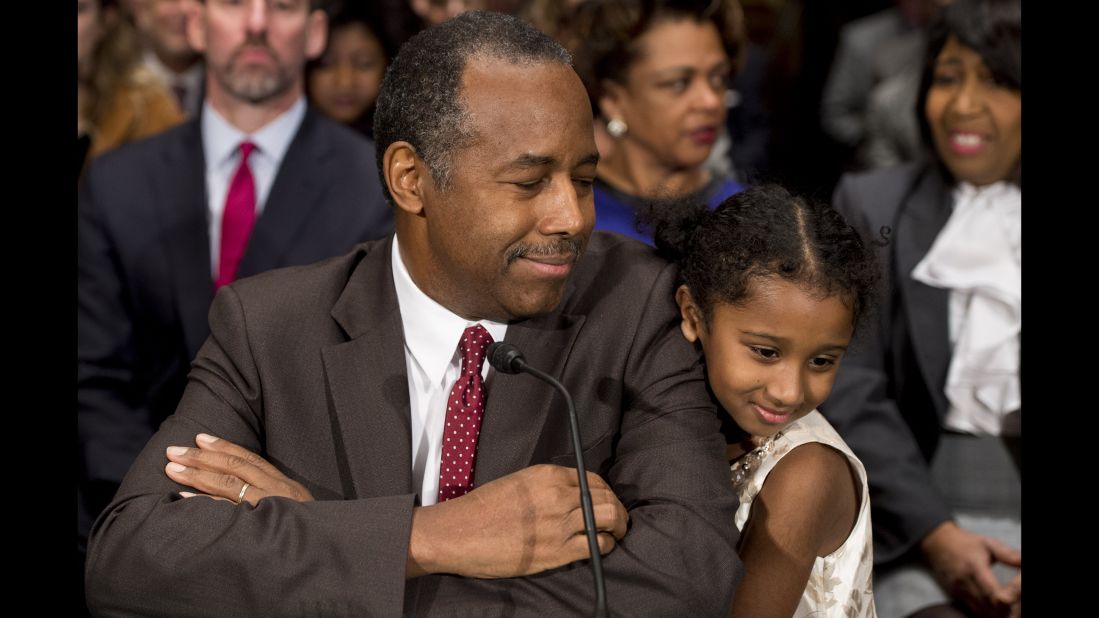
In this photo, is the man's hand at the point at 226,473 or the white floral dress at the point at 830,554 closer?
the man's hand at the point at 226,473

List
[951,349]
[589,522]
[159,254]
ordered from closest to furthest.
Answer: [589,522], [951,349], [159,254]

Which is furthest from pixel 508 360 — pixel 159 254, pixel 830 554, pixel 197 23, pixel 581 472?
pixel 197 23

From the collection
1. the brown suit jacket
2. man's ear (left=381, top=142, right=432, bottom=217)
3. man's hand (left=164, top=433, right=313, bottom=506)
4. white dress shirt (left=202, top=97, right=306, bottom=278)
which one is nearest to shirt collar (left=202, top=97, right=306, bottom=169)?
white dress shirt (left=202, top=97, right=306, bottom=278)

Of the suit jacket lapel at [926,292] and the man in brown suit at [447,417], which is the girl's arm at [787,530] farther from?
the suit jacket lapel at [926,292]

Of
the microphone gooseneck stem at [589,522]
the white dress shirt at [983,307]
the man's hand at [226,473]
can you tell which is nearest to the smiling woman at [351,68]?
the white dress shirt at [983,307]

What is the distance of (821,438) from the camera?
236 cm

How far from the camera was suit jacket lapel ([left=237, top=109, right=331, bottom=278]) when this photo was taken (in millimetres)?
3684

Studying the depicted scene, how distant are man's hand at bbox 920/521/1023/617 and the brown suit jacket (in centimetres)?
110

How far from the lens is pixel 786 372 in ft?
7.51

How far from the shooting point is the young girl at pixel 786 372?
2266mm

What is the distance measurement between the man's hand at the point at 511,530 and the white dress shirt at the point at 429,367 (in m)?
0.26

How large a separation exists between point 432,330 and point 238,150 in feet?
5.65

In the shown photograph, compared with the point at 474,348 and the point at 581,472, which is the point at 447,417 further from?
the point at 581,472

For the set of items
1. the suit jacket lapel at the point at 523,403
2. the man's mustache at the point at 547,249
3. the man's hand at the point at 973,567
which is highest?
the man's mustache at the point at 547,249
